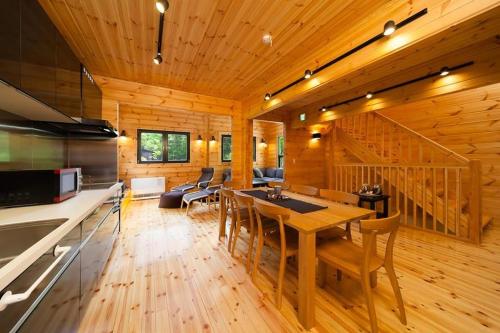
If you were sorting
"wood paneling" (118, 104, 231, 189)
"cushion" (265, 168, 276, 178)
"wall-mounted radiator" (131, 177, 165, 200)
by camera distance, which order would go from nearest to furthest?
"wall-mounted radiator" (131, 177, 165, 200), "wood paneling" (118, 104, 231, 189), "cushion" (265, 168, 276, 178)

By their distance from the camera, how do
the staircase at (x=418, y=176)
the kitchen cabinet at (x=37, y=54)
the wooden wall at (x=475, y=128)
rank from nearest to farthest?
1. the kitchen cabinet at (x=37, y=54)
2. the staircase at (x=418, y=176)
3. the wooden wall at (x=475, y=128)

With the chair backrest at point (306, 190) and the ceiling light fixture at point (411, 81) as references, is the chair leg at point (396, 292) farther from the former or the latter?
the ceiling light fixture at point (411, 81)

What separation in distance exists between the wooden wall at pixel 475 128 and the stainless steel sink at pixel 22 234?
6368 millimetres

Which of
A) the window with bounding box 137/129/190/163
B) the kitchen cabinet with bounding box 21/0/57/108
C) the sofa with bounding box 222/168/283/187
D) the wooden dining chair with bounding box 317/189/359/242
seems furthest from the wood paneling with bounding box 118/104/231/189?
the wooden dining chair with bounding box 317/189/359/242

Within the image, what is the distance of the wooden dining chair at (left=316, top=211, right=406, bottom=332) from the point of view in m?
1.33

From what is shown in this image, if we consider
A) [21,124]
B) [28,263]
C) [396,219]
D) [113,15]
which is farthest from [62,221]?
[396,219]

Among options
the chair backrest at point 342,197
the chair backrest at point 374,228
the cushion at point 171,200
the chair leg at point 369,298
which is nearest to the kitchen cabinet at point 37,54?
the chair backrest at point 374,228

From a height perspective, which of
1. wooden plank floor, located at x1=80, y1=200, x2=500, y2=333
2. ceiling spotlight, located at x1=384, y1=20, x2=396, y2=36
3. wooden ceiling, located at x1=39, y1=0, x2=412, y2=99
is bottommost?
wooden plank floor, located at x1=80, y1=200, x2=500, y2=333

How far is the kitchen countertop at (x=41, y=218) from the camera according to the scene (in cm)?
69

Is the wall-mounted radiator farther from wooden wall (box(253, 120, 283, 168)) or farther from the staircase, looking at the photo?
the staircase

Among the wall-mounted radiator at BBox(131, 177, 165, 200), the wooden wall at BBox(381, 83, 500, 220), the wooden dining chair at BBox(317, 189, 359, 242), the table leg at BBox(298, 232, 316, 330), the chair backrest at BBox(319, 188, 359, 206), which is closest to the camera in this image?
the table leg at BBox(298, 232, 316, 330)

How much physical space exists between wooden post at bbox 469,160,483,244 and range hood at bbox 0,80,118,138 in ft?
16.8

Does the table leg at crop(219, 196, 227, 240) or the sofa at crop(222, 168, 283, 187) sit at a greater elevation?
the sofa at crop(222, 168, 283, 187)

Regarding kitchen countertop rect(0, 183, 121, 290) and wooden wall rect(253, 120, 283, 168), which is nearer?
kitchen countertop rect(0, 183, 121, 290)
